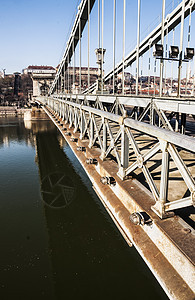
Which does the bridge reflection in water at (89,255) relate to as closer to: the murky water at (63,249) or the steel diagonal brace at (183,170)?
the murky water at (63,249)

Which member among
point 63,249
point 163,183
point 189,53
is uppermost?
point 189,53

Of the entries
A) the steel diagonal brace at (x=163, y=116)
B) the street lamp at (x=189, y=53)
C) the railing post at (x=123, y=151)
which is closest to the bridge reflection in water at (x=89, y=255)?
the railing post at (x=123, y=151)

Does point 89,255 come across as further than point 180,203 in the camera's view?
Yes

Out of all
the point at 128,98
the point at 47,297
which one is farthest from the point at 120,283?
the point at 128,98

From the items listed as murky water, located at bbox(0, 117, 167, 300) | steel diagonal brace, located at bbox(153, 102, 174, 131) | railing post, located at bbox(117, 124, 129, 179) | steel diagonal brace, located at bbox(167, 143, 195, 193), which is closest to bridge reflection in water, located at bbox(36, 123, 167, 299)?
murky water, located at bbox(0, 117, 167, 300)

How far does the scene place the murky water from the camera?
22.0 feet

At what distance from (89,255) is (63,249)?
3.70 feet

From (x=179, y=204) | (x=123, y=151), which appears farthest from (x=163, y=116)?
(x=179, y=204)

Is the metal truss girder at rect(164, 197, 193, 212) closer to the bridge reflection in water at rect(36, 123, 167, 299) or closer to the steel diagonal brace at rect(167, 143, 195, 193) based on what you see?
the steel diagonal brace at rect(167, 143, 195, 193)

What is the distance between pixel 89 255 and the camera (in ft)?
26.5

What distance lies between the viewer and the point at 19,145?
30.4 metres

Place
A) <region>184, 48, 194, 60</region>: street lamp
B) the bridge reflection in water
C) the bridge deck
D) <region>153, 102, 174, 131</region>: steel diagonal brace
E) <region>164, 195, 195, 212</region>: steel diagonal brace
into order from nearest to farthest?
the bridge deck
<region>164, 195, 195, 212</region>: steel diagonal brace
the bridge reflection in water
<region>153, 102, 174, 131</region>: steel diagonal brace
<region>184, 48, 194, 60</region>: street lamp

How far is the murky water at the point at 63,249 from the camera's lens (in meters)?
6.70

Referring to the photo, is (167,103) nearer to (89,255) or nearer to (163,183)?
(163,183)
